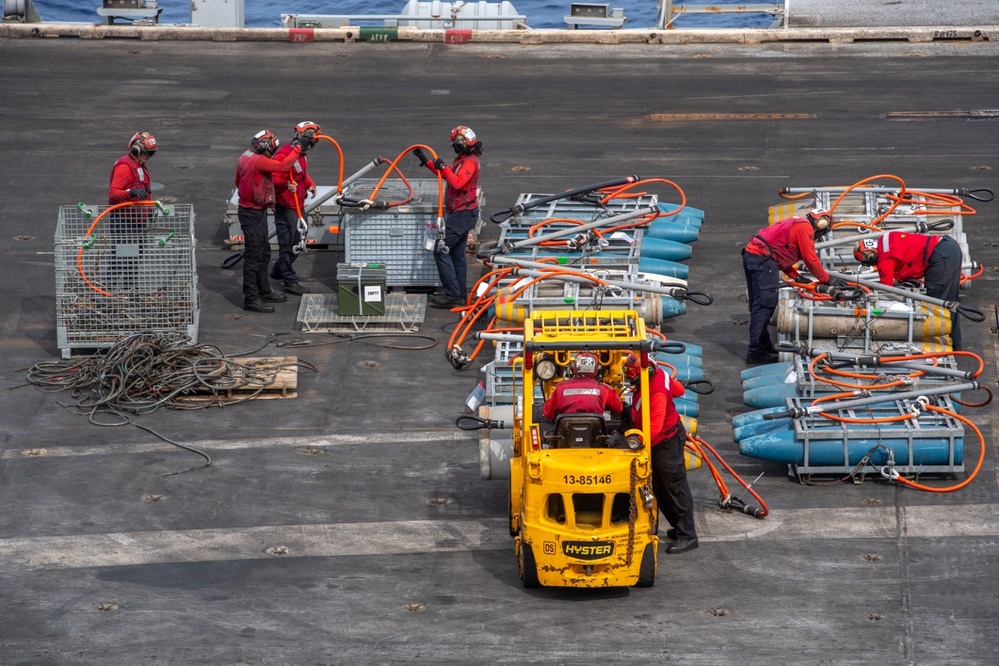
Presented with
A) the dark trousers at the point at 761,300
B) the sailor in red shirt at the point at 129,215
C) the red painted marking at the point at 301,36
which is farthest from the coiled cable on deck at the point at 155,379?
the red painted marking at the point at 301,36

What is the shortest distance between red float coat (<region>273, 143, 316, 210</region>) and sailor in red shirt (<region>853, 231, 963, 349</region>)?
6838mm

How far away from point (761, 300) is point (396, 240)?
4.76m

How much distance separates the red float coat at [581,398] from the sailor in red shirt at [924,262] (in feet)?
19.7

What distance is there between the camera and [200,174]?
2266 cm

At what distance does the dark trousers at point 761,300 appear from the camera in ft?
54.2

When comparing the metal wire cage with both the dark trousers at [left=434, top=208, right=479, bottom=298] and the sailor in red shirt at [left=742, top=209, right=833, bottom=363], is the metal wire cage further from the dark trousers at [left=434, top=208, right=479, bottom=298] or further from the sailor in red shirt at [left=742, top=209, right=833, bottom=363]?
the sailor in red shirt at [left=742, top=209, right=833, bottom=363]

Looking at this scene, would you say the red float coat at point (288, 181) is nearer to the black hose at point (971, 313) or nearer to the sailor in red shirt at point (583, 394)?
the sailor in red shirt at point (583, 394)

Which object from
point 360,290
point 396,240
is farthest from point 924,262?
point 360,290

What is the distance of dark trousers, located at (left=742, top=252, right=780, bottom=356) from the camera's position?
16.5m

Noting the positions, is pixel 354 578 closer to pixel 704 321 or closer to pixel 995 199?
pixel 704 321

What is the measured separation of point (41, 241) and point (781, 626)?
41.9 ft

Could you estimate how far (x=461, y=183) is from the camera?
1794 cm

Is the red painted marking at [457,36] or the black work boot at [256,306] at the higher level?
the red painted marking at [457,36]

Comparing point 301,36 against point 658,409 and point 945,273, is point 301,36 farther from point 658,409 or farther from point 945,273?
point 658,409
